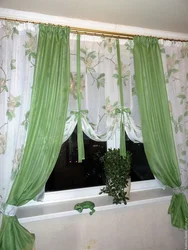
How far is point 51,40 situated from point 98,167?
1.20 meters

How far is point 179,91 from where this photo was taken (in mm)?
1746

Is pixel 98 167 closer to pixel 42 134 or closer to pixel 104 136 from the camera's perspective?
pixel 104 136

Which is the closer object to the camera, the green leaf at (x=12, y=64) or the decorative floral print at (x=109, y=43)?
the green leaf at (x=12, y=64)

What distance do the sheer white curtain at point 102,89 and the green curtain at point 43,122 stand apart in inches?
3.7

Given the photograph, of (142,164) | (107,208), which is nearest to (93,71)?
(142,164)

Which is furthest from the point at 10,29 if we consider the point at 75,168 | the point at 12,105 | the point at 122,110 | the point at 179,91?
the point at 179,91

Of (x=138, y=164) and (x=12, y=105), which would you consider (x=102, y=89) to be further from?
(x=138, y=164)

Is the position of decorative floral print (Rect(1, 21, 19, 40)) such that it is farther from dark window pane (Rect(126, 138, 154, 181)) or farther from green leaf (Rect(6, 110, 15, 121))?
dark window pane (Rect(126, 138, 154, 181))

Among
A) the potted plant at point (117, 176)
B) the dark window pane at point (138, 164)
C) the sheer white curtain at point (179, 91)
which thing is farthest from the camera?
the dark window pane at point (138, 164)

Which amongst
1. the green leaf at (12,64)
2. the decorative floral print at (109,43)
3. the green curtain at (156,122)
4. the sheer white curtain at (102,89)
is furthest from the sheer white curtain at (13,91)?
the green curtain at (156,122)

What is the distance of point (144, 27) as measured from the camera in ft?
5.76

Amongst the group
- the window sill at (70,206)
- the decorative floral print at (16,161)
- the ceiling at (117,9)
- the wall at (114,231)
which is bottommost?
the wall at (114,231)

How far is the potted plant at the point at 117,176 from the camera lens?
1483 millimetres

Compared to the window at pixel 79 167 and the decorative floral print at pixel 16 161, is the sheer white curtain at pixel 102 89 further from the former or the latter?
the decorative floral print at pixel 16 161
